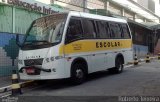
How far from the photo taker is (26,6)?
16203 mm

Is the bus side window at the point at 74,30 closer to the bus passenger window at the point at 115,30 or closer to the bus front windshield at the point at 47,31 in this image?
the bus front windshield at the point at 47,31

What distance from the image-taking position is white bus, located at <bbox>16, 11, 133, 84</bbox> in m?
11.9

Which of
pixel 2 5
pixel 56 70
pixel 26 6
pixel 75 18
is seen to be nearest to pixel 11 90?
pixel 56 70

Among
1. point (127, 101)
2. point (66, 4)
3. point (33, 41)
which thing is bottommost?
point (127, 101)

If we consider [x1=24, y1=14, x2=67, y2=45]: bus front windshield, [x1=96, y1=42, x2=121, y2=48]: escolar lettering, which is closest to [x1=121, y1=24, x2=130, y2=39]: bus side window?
[x1=96, y1=42, x2=121, y2=48]: escolar lettering

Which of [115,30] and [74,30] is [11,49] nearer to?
[74,30]

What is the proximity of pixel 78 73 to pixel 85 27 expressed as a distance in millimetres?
1850

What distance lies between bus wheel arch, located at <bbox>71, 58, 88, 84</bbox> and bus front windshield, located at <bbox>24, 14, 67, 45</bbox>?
1163 mm

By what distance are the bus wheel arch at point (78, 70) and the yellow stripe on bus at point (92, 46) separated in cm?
39

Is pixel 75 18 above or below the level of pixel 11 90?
above

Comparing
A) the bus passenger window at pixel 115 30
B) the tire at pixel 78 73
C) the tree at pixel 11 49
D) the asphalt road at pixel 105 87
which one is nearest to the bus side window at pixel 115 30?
the bus passenger window at pixel 115 30

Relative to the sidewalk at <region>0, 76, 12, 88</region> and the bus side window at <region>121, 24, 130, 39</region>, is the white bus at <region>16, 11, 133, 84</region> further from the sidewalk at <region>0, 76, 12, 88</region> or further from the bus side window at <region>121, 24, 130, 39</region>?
the bus side window at <region>121, 24, 130, 39</region>

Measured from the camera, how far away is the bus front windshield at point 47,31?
12.2 meters

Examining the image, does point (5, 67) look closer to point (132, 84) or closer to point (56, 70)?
point (56, 70)
